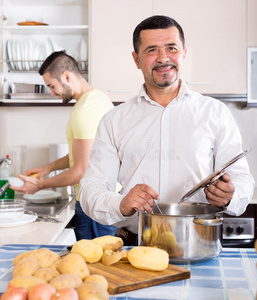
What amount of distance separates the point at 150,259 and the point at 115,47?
7.16 feet

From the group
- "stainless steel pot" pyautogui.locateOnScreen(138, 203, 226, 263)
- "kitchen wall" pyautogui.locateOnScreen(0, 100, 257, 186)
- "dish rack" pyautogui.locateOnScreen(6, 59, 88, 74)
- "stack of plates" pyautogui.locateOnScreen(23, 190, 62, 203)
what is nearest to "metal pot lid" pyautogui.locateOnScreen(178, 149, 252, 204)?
"stainless steel pot" pyautogui.locateOnScreen(138, 203, 226, 263)

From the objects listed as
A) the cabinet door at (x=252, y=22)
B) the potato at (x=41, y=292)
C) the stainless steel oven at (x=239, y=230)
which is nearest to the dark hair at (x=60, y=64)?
the cabinet door at (x=252, y=22)

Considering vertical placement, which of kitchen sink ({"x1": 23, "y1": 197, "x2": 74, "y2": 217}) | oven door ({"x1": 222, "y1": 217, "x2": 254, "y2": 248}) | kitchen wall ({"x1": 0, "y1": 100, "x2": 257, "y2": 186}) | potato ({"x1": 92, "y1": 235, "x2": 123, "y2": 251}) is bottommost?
oven door ({"x1": 222, "y1": 217, "x2": 254, "y2": 248})

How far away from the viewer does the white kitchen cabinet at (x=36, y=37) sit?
3012 mm

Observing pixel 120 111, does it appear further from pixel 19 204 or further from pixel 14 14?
pixel 14 14

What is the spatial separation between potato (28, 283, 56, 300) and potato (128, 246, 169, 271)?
0.78 feet

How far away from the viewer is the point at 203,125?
1508 mm

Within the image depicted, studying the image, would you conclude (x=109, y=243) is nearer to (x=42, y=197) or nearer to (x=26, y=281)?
(x=26, y=281)

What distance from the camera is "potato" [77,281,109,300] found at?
0.72 metres

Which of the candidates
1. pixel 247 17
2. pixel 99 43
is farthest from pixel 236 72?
pixel 99 43

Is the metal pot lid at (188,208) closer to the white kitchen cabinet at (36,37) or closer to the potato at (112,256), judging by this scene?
the potato at (112,256)

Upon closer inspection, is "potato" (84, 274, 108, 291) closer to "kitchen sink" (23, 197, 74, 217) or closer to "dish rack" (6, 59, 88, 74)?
"kitchen sink" (23, 197, 74, 217)

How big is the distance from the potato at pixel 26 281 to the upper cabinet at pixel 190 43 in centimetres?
217

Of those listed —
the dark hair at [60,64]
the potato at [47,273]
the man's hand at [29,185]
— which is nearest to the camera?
the potato at [47,273]
